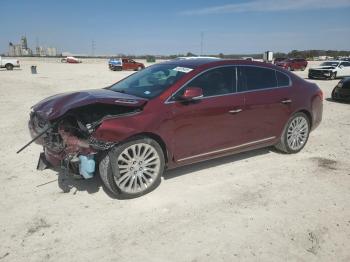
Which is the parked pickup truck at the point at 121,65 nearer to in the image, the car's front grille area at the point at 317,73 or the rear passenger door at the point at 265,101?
the car's front grille area at the point at 317,73

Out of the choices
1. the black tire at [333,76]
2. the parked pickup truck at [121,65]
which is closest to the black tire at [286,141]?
the black tire at [333,76]

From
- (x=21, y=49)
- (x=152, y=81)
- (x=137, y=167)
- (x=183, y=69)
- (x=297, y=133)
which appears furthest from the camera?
(x=21, y=49)

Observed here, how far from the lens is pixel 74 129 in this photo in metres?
4.45

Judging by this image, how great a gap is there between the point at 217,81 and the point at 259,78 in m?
0.92

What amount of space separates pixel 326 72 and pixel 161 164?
2416cm

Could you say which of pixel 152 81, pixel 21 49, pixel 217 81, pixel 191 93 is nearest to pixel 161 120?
pixel 191 93

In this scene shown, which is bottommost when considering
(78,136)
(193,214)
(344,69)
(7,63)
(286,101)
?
(193,214)

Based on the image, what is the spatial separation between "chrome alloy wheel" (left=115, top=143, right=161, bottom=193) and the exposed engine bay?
0.29 metres

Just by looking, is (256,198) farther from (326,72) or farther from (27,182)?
(326,72)

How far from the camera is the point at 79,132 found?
443 centimetres

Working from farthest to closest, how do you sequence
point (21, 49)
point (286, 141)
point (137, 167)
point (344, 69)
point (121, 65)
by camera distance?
point (21, 49) → point (121, 65) → point (344, 69) → point (286, 141) → point (137, 167)

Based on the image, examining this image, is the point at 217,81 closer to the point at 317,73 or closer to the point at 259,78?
the point at 259,78

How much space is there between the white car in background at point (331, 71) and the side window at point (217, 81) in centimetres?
2285

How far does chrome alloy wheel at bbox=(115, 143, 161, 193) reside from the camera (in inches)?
169
